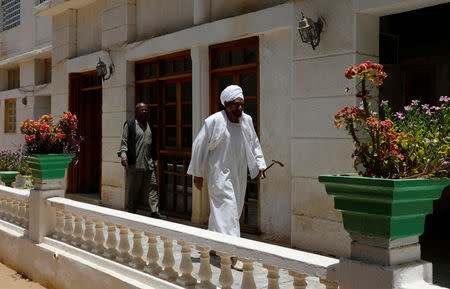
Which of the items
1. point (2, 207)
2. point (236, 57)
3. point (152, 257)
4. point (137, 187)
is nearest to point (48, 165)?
point (2, 207)

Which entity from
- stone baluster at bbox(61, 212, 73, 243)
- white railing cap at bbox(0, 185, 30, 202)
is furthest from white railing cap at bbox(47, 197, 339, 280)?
white railing cap at bbox(0, 185, 30, 202)

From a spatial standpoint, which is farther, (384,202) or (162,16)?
(162,16)

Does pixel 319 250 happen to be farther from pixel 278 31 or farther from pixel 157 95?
pixel 157 95

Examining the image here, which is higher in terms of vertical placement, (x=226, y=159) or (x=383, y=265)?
(x=226, y=159)

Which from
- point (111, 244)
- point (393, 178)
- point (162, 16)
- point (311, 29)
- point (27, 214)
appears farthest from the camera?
point (162, 16)

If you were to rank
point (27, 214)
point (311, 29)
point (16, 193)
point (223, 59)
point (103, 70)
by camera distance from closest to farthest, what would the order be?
1. point (311, 29)
2. point (27, 214)
3. point (16, 193)
4. point (223, 59)
5. point (103, 70)

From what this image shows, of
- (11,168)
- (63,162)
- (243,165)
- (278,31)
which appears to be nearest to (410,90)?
(278,31)

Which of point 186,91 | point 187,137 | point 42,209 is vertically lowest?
point 42,209

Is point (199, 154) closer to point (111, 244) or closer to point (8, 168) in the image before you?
point (111, 244)

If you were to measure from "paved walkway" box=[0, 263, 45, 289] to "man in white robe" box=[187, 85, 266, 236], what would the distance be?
220cm

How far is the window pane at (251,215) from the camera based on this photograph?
674 centimetres

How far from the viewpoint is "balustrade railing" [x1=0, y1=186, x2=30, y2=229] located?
6.16 m

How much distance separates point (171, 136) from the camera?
8.20 meters

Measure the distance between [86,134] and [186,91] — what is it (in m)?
3.94
